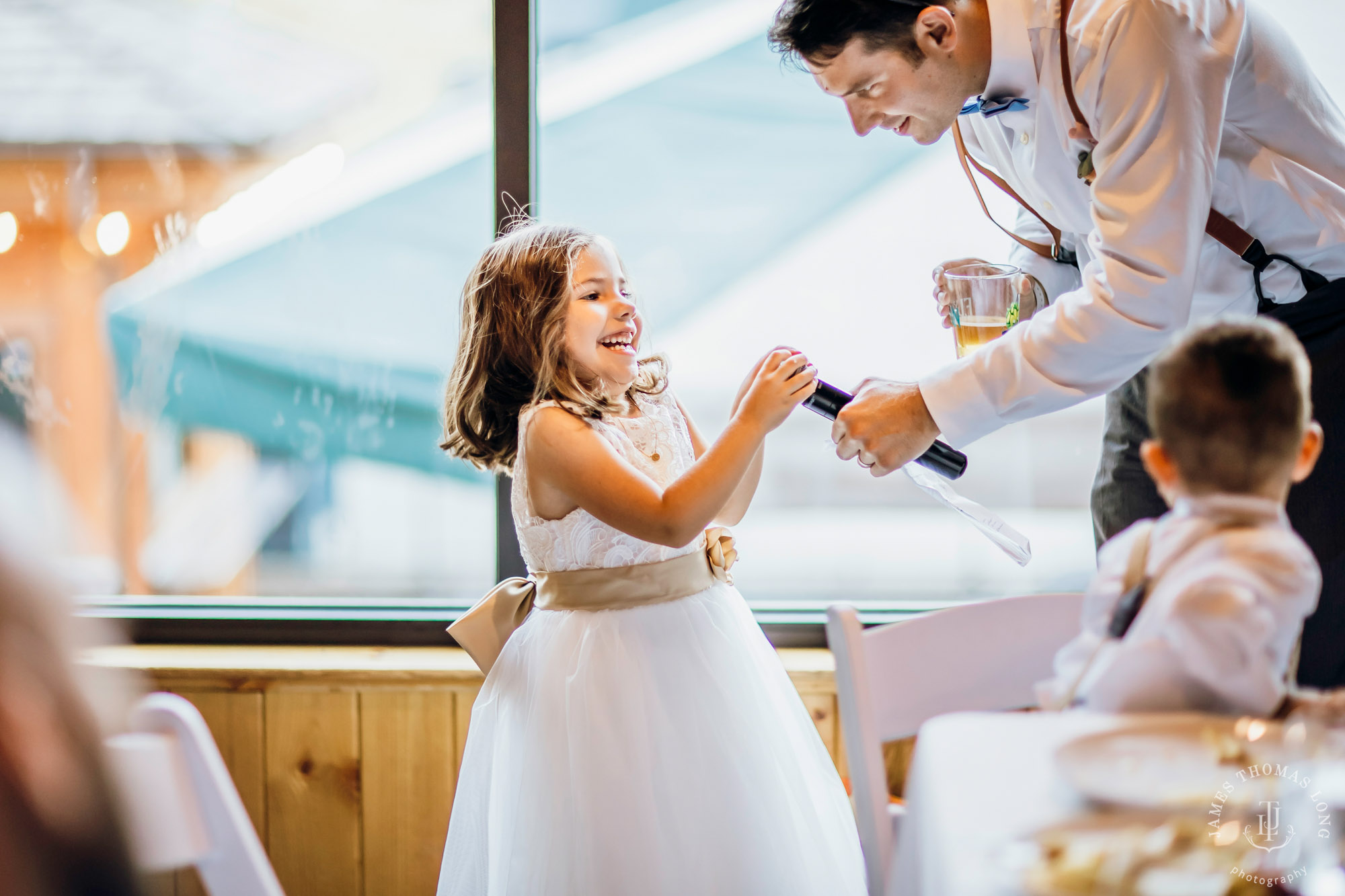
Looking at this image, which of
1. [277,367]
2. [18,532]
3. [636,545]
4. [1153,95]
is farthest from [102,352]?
[1153,95]

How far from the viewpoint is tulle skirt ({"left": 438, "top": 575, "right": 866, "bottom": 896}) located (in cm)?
106

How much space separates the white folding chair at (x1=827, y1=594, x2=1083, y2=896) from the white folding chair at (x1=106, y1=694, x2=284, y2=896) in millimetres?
485

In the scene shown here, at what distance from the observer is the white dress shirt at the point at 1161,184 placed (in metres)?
0.79

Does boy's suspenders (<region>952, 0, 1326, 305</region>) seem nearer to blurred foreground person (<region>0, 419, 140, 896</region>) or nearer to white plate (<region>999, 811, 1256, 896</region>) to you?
white plate (<region>999, 811, 1256, 896</region>)

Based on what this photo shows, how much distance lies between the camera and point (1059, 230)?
1.06 m

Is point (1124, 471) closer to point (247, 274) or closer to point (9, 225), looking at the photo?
point (247, 274)

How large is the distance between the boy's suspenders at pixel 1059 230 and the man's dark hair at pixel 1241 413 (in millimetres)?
338

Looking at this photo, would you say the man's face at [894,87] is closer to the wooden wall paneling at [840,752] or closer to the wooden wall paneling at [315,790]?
the wooden wall paneling at [840,752]

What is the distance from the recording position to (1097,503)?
81cm

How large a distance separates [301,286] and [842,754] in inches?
46.7

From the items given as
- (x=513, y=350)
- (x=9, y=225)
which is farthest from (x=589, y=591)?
(x=9, y=225)

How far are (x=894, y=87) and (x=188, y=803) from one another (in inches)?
35.3

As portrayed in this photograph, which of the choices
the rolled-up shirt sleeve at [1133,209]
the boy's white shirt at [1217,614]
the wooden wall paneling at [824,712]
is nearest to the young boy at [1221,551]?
the boy's white shirt at [1217,614]

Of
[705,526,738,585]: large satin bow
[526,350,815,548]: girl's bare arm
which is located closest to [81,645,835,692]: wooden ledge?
[705,526,738,585]: large satin bow
